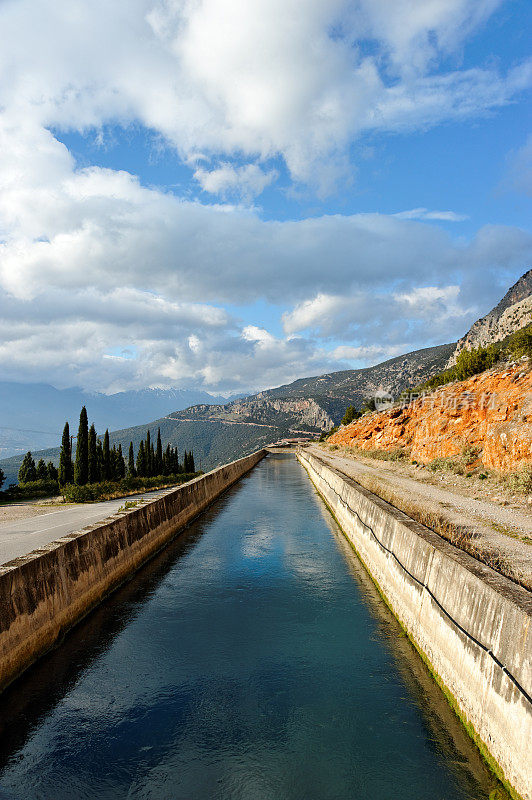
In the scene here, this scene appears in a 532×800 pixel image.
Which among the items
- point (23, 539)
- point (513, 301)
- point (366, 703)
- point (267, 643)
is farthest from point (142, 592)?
point (513, 301)

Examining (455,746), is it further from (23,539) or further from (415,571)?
(23,539)

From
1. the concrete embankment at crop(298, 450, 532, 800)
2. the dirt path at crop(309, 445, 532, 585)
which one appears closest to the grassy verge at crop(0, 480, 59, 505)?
the dirt path at crop(309, 445, 532, 585)

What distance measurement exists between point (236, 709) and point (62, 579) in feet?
14.1

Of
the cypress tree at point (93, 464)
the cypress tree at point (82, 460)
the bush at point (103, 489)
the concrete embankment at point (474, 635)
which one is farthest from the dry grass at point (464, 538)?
the cypress tree at point (93, 464)

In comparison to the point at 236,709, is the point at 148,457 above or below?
above

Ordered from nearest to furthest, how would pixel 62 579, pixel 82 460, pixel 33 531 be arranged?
pixel 62 579
pixel 33 531
pixel 82 460

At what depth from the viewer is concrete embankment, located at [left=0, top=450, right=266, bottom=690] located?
7.57 m

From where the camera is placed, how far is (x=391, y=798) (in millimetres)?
5695

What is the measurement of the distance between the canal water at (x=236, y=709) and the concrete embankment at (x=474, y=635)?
0.45 m

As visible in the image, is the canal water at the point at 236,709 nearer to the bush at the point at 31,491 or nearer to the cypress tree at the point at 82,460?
the bush at the point at 31,491

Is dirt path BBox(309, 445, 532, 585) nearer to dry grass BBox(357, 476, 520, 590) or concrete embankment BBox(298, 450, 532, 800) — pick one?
dry grass BBox(357, 476, 520, 590)

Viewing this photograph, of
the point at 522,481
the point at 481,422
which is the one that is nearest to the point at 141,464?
the point at 481,422

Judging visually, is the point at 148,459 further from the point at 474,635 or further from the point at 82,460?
the point at 474,635

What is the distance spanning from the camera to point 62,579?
31.4 feet
